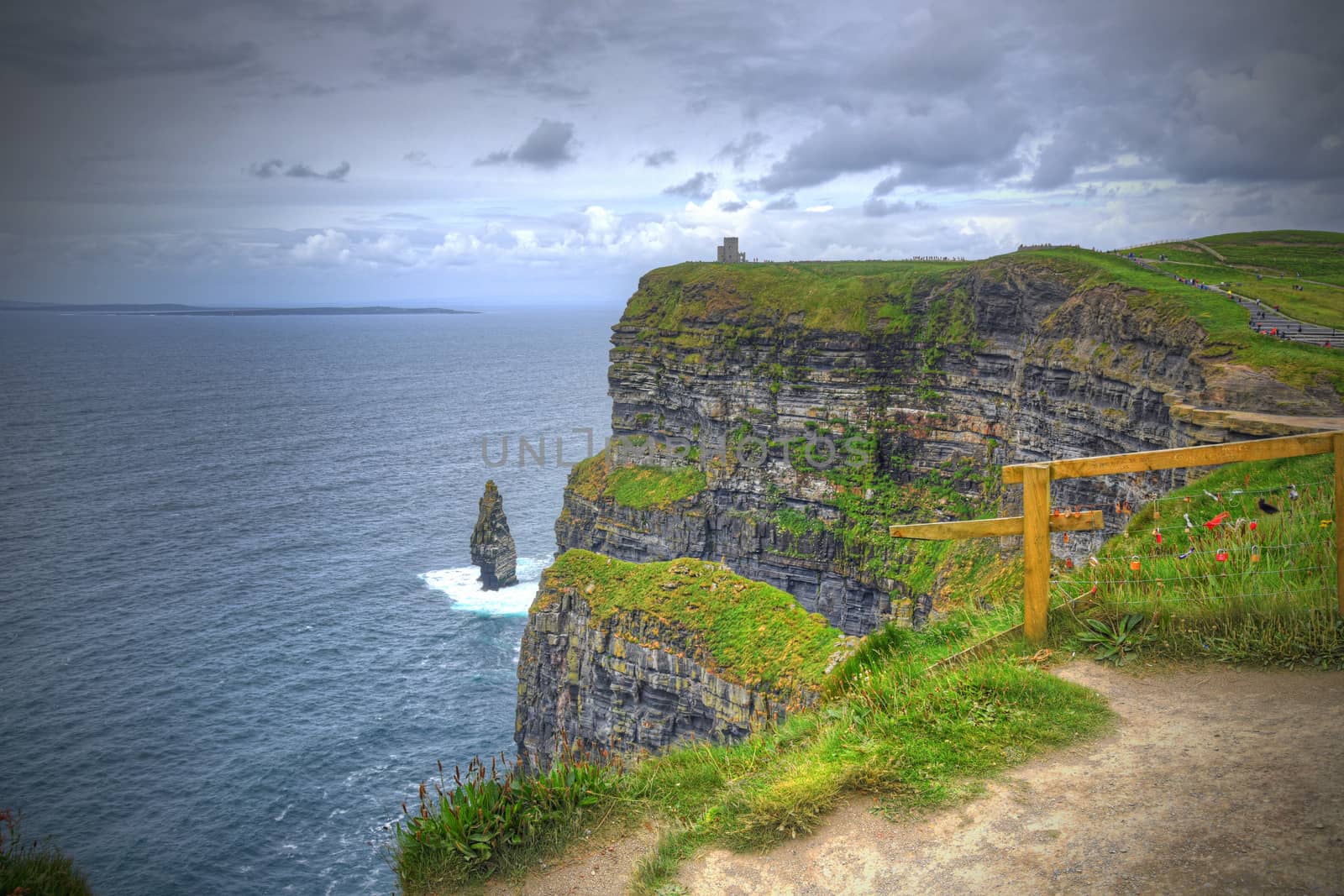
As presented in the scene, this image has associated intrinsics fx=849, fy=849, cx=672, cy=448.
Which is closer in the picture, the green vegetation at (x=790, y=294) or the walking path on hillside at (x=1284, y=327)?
the walking path on hillside at (x=1284, y=327)

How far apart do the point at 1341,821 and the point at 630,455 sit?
2785 inches

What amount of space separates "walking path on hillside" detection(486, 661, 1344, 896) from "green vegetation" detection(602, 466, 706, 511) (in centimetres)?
5901

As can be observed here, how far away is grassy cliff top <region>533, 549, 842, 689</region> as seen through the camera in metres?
26.9

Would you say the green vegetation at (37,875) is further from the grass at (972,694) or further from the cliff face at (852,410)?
the cliff face at (852,410)

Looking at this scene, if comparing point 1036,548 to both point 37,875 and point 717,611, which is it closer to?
point 37,875

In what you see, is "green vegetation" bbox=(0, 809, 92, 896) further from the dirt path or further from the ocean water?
the dirt path

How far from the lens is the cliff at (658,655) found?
27.3m

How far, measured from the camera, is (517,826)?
391 inches

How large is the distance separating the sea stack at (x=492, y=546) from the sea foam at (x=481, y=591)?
1085 mm

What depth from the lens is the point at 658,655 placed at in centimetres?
3112

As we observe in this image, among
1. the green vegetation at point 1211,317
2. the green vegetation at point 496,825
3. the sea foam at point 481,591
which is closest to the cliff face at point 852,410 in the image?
the green vegetation at point 1211,317

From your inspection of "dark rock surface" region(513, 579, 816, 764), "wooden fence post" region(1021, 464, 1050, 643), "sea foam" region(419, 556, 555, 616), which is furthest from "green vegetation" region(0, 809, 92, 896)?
"sea foam" region(419, 556, 555, 616)

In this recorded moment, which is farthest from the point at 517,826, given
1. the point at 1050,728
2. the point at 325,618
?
the point at 325,618

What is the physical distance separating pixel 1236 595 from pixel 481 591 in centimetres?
7159
